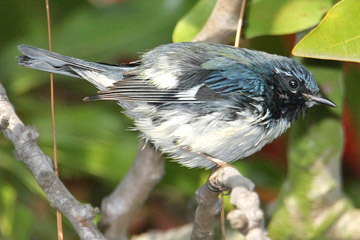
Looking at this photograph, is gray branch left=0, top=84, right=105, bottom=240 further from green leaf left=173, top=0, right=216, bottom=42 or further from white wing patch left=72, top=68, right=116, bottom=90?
green leaf left=173, top=0, right=216, bottom=42

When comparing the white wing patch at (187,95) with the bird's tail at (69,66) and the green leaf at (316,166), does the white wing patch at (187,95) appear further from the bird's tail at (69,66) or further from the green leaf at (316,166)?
the green leaf at (316,166)

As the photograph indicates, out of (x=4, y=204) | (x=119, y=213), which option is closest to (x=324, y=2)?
(x=119, y=213)

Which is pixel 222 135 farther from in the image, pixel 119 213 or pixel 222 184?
pixel 119 213

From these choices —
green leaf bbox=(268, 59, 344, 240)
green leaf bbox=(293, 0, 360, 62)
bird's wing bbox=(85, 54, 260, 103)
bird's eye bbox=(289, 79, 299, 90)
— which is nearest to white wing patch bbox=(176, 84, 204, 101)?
bird's wing bbox=(85, 54, 260, 103)

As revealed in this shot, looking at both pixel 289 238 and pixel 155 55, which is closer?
pixel 155 55

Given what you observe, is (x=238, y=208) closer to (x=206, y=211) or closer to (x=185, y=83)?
(x=206, y=211)

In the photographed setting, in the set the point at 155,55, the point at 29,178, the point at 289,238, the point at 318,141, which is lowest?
the point at 289,238
